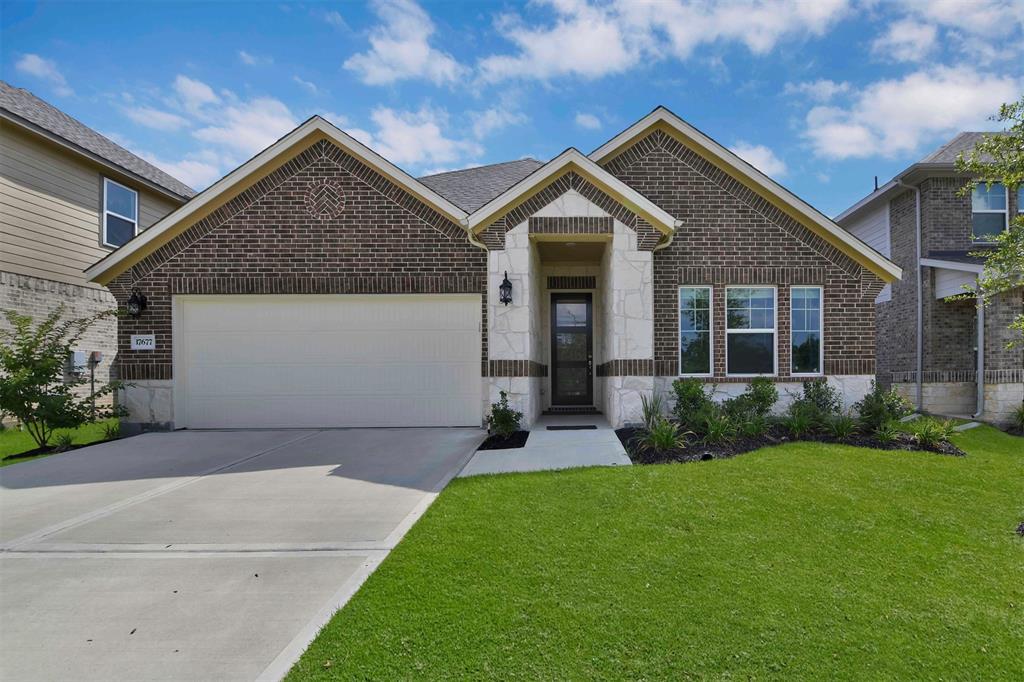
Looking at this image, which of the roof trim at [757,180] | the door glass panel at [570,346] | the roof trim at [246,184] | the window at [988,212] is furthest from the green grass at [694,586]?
the window at [988,212]

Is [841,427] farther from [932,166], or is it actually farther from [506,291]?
[932,166]

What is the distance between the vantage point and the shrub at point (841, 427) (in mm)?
7480

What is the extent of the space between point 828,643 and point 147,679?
11.3ft

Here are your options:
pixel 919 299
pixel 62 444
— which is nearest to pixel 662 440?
pixel 62 444

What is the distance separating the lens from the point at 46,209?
1062 cm

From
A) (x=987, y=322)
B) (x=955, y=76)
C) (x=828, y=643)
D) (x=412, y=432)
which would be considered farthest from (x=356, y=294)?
(x=987, y=322)

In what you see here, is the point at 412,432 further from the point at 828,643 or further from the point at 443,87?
the point at 828,643

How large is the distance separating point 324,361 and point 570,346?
5335 millimetres

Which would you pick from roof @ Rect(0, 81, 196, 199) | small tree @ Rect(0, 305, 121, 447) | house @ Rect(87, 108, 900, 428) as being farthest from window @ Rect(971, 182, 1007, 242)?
roof @ Rect(0, 81, 196, 199)

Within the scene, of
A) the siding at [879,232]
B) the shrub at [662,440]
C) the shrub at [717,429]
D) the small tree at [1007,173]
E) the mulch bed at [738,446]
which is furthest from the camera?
the siding at [879,232]

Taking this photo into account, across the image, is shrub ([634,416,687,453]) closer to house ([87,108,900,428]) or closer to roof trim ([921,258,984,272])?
house ([87,108,900,428])

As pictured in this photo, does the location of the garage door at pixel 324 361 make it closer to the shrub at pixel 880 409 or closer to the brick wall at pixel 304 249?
the brick wall at pixel 304 249

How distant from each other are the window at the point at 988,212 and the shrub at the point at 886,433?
8394 millimetres

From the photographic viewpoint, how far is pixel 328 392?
30.1 ft
